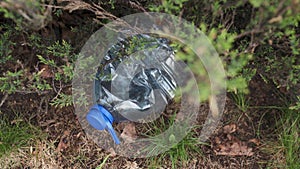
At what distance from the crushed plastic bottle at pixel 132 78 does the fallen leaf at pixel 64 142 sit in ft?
1.00

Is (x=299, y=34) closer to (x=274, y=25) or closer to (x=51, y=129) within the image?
(x=274, y=25)

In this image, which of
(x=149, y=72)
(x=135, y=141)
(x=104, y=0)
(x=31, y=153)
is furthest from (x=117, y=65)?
(x=31, y=153)

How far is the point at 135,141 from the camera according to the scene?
1983mm

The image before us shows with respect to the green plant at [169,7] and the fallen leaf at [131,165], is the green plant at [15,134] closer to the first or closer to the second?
the fallen leaf at [131,165]

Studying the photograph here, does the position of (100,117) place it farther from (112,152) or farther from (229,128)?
(229,128)

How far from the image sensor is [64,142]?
200cm

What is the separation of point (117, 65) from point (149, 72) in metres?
0.15

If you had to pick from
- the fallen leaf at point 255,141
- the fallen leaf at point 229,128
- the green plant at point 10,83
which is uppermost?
the green plant at point 10,83

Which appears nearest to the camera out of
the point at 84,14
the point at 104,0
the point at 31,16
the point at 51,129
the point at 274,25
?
the point at 274,25

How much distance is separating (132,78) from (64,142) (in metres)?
0.51

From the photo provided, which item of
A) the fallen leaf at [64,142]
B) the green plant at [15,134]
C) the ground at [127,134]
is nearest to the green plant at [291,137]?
the ground at [127,134]

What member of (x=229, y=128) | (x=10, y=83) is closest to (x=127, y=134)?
(x=229, y=128)

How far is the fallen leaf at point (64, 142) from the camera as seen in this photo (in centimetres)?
200

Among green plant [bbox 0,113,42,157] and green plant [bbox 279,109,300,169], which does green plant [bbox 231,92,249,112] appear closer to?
green plant [bbox 279,109,300,169]
